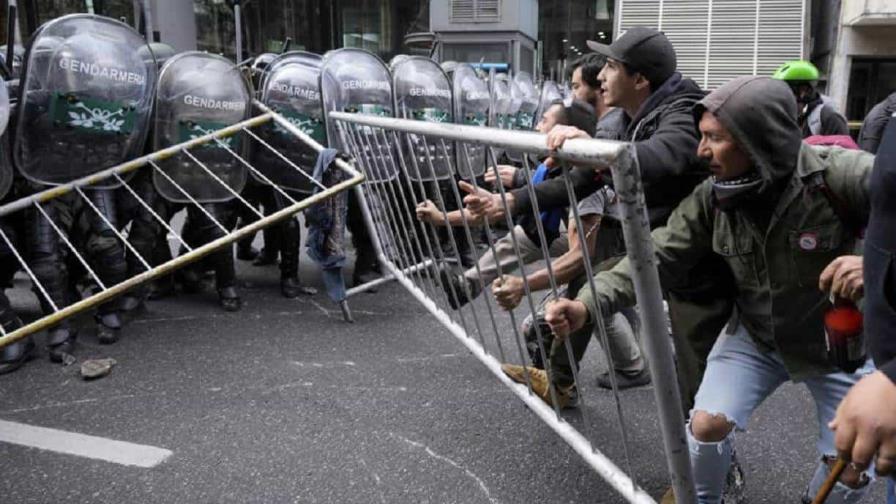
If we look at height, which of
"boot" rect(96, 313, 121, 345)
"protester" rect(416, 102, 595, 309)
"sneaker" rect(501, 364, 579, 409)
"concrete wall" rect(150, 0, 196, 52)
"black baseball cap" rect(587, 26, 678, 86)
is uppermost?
"concrete wall" rect(150, 0, 196, 52)

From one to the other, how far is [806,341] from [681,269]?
40 cm

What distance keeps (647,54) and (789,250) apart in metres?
1.05

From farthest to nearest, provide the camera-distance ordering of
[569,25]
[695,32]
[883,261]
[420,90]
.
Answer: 1. [569,25]
2. [695,32]
3. [420,90]
4. [883,261]

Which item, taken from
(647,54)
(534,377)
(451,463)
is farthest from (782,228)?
(451,463)

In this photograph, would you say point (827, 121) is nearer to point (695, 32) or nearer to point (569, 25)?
point (695, 32)

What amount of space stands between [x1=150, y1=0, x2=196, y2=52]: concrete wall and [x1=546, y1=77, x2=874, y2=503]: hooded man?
11.1 metres

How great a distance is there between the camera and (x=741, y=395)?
2.10m

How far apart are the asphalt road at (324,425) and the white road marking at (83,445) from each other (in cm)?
4

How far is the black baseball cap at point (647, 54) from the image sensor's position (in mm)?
2668

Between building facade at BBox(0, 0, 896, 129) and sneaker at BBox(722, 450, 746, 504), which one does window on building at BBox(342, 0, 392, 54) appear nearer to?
building facade at BBox(0, 0, 896, 129)

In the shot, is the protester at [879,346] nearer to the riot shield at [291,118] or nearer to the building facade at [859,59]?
A: the riot shield at [291,118]

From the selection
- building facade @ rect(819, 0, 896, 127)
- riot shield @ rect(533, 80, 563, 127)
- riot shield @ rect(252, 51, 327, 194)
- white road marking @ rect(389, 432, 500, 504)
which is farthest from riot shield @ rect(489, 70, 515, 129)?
building facade @ rect(819, 0, 896, 127)

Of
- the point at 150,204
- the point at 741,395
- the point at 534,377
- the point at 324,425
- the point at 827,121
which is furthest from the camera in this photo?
the point at 827,121

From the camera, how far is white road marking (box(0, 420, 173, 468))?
2936 millimetres
